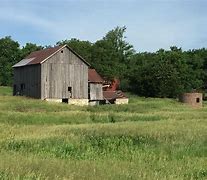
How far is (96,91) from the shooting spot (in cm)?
7181

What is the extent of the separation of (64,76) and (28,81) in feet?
17.6

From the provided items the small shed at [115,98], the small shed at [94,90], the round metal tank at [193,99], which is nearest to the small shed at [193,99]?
the round metal tank at [193,99]

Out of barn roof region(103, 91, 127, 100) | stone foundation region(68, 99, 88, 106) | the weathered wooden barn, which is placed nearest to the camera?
the weathered wooden barn

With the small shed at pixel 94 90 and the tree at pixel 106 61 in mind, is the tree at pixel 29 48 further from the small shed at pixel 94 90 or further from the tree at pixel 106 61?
the small shed at pixel 94 90

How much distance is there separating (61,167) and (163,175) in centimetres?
238

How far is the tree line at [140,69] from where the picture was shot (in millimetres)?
89000

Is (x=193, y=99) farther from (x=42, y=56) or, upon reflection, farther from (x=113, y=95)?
(x=42, y=56)

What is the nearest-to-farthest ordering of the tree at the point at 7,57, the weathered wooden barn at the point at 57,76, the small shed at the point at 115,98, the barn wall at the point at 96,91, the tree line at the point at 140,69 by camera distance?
the weathered wooden barn at the point at 57,76 → the barn wall at the point at 96,91 → the small shed at the point at 115,98 → the tree line at the point at 140,69 → the tree at the point at 7,57

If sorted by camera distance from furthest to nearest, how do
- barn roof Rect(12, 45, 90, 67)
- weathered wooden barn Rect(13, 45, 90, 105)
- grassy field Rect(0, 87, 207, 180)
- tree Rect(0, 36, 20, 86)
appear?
tree Rect(0, 36, 20, 86) < barn roof Rect(12, 45, 90, 67) < weathered wooden barn Rect(13, 45, 90, 105) < grassy field Rect(0, 87, 207, 180)

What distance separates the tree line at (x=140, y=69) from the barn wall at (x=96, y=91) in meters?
17.0

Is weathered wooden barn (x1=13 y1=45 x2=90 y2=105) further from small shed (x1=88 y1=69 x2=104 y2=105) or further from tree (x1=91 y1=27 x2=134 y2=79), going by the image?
tree (x1=91 y1=27 x2=134 y2=79)

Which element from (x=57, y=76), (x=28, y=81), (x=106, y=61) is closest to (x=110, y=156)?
(x=57, y=76)

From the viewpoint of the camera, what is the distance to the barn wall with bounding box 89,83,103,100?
7119 centimetres

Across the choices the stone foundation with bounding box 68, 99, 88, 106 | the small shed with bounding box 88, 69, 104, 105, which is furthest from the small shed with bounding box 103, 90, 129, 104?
the stone foundation with bounding box 68, 99, 88, 106
